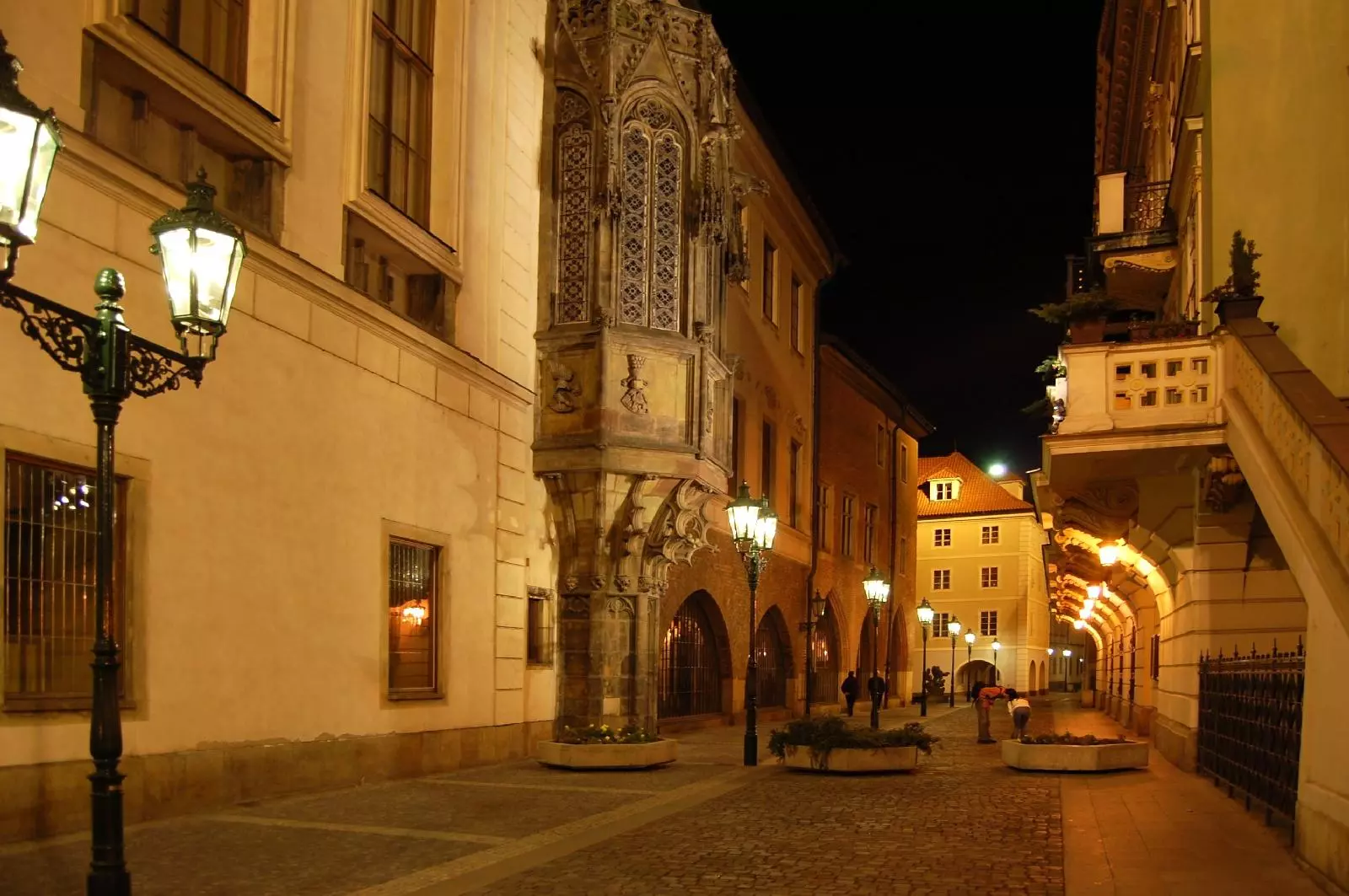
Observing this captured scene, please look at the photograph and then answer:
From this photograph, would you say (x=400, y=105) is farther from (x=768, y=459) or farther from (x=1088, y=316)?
(x=768, y=459)

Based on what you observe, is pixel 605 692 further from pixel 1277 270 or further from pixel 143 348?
pixel 143 348

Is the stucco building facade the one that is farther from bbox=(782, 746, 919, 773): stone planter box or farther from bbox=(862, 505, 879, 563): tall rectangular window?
bbox=(782, 746, 919, 773): stone planter box

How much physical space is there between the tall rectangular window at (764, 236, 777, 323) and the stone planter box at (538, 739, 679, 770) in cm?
1728

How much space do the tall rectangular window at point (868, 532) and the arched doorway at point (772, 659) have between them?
9.81 m

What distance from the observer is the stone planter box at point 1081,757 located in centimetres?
1783

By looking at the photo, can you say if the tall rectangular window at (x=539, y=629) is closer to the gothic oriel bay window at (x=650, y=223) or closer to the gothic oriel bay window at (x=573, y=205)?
the gothic oriel bay window at (x=573, y=205)

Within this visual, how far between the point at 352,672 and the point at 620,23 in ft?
37.5

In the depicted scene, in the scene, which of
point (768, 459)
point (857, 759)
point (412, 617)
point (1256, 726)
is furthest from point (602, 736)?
point (768, 459)

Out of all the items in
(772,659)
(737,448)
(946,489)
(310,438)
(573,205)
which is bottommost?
(772,659)

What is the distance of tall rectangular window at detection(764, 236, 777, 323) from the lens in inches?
1328

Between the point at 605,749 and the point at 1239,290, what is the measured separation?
32.3 ft

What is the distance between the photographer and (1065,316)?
16.9 meters

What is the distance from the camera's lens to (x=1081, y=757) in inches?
704

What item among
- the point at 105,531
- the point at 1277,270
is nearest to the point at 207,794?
the point at 105,531
